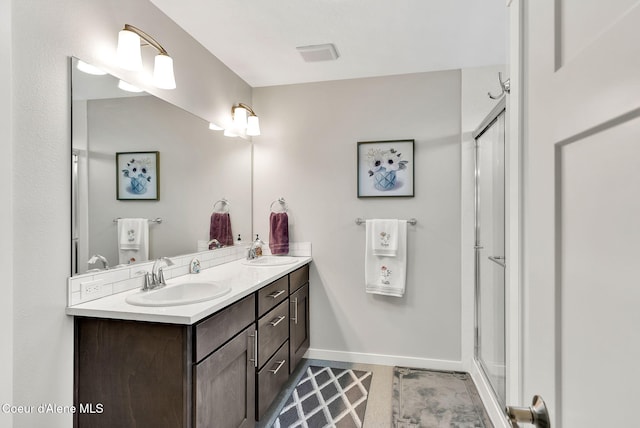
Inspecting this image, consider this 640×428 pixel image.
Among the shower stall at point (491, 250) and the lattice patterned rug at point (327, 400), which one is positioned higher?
the shower stall at point (491, 250)

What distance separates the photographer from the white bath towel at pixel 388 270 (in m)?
2.73

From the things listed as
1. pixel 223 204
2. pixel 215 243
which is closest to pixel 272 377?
pixel 215 243

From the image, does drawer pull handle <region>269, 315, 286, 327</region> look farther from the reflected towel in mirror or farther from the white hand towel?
the white hand towel

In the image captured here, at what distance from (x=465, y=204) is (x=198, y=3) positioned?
88.5 inches

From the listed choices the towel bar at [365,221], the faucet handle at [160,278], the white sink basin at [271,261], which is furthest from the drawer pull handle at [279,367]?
the towel bar at [365,221]

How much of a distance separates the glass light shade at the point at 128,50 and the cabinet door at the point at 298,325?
1.71 meters

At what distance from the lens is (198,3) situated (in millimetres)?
1879

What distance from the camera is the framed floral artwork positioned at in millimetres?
2781

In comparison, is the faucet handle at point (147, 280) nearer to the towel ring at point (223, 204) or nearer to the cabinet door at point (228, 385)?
the cabinet door at point (228, 385)

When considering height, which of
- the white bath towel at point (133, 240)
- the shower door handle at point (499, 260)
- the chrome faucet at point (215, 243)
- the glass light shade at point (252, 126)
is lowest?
the shower door handle at point (499, 260)

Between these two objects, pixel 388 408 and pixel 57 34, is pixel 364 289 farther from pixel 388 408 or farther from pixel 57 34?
pixel 57 34

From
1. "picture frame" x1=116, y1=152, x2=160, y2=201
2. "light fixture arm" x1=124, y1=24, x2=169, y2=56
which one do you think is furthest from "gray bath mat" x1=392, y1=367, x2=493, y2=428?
"light fixture arm" x1=124, y1=24, x2=169, y2=56

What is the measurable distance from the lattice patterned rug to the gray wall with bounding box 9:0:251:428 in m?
1.20

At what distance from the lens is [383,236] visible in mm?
2758
